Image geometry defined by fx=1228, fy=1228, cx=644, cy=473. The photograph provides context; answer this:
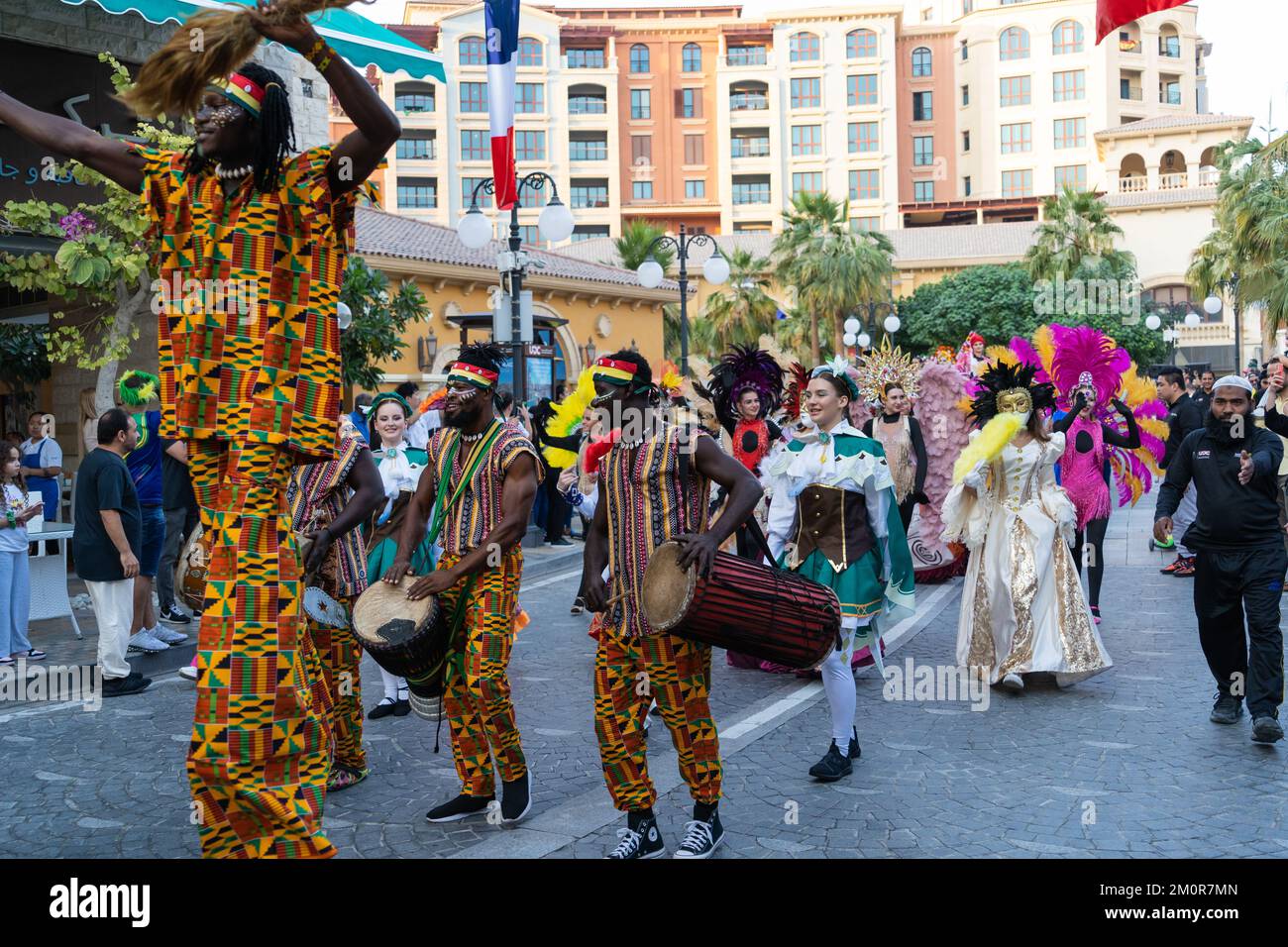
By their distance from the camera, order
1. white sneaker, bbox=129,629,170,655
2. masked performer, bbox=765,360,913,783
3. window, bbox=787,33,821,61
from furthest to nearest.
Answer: window, bbox=787,33,821,61 → white sneaker, bbox=129,629,170,655 → masked performer, bbox=765,360,913,783

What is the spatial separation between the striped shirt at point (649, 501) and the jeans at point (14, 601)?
5883 mm

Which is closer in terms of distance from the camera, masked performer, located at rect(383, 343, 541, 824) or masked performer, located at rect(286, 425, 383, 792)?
masked performer, located at rect(383, 343, 541, 824)

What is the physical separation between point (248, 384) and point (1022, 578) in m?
5.97

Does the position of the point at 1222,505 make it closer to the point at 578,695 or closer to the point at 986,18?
the point at 578,695

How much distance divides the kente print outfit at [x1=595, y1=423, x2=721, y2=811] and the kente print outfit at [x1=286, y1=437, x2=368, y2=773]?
5.10ft

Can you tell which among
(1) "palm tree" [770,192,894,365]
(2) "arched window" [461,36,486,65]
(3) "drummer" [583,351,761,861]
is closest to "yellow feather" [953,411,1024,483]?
(3) "drummer" [583,351,761,861]

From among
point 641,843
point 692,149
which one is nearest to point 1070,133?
point 692,149

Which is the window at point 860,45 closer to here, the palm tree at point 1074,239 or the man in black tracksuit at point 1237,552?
the palm tree at point 1074,239

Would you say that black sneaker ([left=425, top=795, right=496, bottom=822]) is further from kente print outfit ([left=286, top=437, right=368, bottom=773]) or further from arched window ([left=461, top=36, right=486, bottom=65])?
arched window ([left=461, top=36, right=486, bottom=65])

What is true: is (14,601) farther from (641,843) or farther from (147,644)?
(641,843)

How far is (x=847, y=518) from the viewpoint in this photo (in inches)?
252

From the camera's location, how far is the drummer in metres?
4.57
